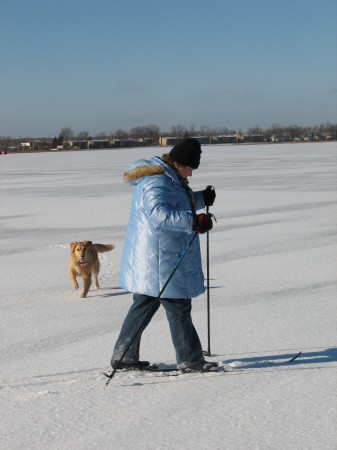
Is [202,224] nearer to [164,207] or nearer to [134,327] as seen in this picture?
[164,207]

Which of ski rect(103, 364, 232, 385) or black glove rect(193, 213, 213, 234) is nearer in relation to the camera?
black glove rect(193, 213, 213, 234)

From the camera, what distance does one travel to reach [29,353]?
411cm

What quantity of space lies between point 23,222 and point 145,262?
730 cm

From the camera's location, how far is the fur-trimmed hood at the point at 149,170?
3.54m

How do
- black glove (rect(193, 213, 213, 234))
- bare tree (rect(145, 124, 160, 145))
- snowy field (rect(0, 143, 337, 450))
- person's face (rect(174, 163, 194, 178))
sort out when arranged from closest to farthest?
snowy field (rect(0, 143, 337, 450)) < black glove (rect(193, 213, 213, 234)) < person's face (rect(174, 163, 194, 178)) < bare tree (rect(145, 124, 160, 145))

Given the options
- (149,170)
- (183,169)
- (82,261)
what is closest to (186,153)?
(183,169)

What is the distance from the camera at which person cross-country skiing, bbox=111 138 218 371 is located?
349 centimetres

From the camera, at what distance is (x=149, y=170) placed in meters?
3.55

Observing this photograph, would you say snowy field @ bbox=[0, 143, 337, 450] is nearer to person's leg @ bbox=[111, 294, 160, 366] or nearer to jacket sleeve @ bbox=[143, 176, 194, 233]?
person's leg @ bbox=[111, 294, 160, 366]

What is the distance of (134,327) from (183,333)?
0.96 ft

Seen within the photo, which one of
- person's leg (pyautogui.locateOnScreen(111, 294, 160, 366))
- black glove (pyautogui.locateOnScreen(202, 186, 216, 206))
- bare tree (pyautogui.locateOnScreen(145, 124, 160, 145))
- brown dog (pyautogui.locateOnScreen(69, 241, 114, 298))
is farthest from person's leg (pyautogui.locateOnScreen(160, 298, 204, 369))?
bare tree (pyautogui.locateOnScreen(145, 124, 160, 145))

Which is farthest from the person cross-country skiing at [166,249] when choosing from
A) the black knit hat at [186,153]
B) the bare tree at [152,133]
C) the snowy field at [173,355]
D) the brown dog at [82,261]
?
the bare tree at [152,133]

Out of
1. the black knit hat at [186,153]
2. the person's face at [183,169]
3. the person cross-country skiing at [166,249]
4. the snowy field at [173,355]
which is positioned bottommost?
the snowy field at [173,355]

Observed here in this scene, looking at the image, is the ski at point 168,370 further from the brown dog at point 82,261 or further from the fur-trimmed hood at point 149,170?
the brown dog at point 82,261
